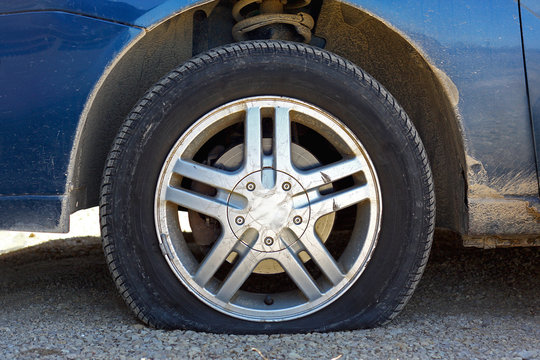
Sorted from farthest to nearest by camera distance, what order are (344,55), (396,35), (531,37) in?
(344,55) → (396,35) → (531,37)

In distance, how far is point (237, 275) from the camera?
224 centimetres

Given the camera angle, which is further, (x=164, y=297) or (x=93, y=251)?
(x=93, y=251)

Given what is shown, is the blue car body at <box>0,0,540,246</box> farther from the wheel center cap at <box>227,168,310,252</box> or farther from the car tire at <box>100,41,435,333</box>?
the wheel center cap at <box>227,168,310,252</box>

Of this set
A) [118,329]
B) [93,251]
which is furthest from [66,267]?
[118,329]

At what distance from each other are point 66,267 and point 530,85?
244cm

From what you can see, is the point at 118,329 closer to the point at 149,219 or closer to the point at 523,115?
the point at 149,219

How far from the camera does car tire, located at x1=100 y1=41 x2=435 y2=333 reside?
7.22 ft

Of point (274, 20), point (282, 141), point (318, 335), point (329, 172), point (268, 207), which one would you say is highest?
point (274, 20)

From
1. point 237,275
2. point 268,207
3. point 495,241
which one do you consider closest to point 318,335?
point 237,275

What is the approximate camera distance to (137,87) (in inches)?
99.3

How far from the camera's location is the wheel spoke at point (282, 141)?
2.20 metres

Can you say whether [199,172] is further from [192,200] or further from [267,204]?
[267,204]

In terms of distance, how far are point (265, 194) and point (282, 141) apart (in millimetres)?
197

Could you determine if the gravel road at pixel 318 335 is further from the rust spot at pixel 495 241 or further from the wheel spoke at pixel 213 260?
the rust spot at pixel 495 241
